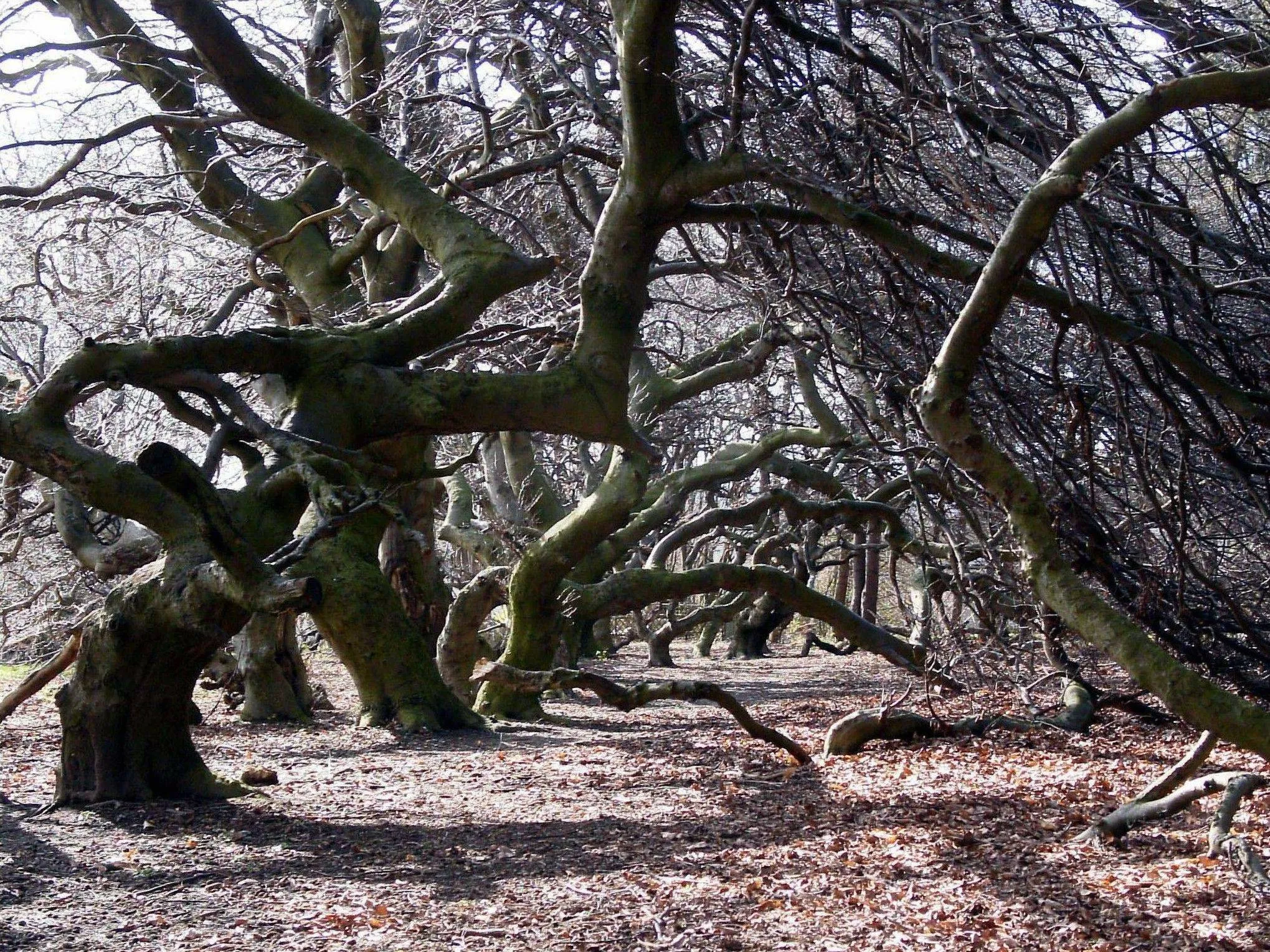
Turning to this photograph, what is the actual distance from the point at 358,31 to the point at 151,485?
17.9ft

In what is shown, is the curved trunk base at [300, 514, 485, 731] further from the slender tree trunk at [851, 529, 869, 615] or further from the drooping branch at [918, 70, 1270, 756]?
the slender tree trunk at [851, 529, 869, 615]

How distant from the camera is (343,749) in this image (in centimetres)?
826

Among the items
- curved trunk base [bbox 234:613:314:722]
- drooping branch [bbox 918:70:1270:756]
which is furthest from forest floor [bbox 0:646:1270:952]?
curved trunk base [bbox 234:613:314:722]

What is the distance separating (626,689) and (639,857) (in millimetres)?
1751

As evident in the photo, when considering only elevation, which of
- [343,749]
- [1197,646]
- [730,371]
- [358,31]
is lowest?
[343,749]

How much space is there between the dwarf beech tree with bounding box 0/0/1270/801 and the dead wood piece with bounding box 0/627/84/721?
45 centimetres

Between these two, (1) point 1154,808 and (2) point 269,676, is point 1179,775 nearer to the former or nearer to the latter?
(1) point 1154,808

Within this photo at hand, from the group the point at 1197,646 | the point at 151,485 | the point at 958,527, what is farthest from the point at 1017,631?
the point at 151,485

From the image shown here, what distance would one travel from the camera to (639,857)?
5.04 m

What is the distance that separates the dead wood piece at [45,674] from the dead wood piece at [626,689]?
2.02 m

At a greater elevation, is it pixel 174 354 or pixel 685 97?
pixel 685 97

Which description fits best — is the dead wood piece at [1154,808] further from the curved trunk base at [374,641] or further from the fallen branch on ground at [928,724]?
the curved trunk base at [374,641]

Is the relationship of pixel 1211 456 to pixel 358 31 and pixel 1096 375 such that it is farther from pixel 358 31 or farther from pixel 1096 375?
pixel 358 31

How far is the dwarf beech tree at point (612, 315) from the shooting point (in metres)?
4.37
